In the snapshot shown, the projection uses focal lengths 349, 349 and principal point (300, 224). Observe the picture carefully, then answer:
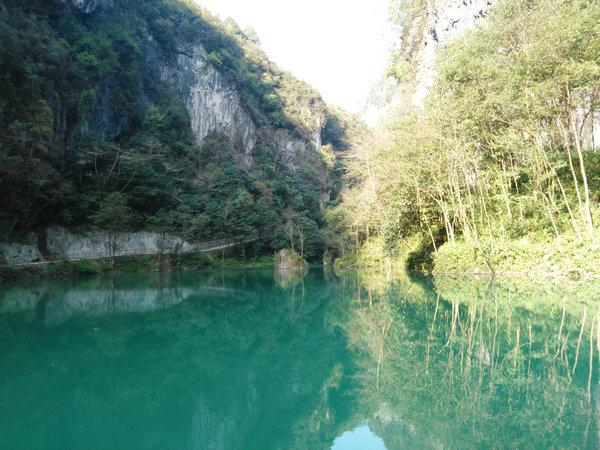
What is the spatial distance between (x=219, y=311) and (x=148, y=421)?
5501mm

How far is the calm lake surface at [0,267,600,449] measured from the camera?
260 centimetres

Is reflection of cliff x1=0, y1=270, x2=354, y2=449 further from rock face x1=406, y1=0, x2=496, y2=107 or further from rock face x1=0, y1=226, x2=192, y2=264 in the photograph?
rock face x1=406, y1=0, x2=496, y2=107

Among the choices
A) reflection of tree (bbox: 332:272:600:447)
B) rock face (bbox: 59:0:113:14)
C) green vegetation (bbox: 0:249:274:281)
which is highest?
rock face (bbox: 59:0:113:14)

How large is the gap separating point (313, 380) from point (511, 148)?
12.3 m

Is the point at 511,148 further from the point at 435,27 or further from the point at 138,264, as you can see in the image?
the point at 138,264

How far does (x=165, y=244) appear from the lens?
2645cm

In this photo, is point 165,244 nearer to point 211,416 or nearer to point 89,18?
point 89,18

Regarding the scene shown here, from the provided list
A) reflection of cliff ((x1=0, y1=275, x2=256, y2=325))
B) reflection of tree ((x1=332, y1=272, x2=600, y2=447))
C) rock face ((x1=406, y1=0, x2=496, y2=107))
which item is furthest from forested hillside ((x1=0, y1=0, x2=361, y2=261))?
reflection of tree ((x1=332, y1=272, x2=600, y2=447))

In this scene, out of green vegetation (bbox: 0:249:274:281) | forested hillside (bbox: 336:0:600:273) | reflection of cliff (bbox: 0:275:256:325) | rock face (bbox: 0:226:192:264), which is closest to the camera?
reflection of cliff (bbox: 0:275:256:325)

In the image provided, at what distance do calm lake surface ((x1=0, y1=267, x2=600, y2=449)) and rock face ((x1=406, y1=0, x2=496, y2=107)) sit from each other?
19.7 meters

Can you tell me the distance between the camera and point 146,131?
31641mm

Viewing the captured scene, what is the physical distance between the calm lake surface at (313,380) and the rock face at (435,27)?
19.7 m

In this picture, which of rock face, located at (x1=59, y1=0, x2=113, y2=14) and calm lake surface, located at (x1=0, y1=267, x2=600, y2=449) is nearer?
calm lake surface, located at (x1=0, y1=267, x2=600, y2=449)

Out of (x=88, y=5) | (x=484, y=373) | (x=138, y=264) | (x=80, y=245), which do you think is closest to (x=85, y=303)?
(x=484, y=373)
